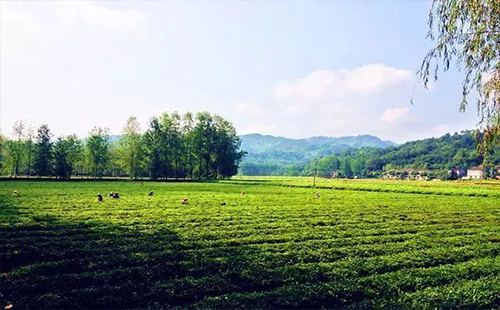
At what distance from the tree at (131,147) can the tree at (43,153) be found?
1915cm

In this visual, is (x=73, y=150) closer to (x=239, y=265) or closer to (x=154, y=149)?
(x=154, y=149)

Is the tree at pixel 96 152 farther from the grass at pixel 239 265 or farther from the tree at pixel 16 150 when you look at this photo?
the grass at pixel 239 265

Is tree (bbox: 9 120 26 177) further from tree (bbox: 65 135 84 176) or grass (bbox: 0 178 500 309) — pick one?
grass (bbox: 0 178 500 309)

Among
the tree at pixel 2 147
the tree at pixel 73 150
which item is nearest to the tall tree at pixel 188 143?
the tree at pixel 73 150

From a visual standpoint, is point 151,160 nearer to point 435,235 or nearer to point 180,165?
point 180,165

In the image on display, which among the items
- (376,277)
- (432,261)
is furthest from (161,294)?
(432,261)

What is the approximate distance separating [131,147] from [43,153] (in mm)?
23062

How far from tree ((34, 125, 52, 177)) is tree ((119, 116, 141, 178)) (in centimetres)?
1915

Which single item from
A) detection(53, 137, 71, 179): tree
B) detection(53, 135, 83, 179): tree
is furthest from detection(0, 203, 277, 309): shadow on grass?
detection(53, 135, 83, 179): tree

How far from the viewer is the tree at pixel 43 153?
290ft

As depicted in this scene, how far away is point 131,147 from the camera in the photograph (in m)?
98.1

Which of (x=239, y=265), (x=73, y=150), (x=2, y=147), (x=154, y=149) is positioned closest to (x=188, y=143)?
(x=154, y=149)

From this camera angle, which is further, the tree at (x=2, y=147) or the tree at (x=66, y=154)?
the tree at (x=2, y=147)

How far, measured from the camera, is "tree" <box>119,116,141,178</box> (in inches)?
3866
